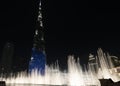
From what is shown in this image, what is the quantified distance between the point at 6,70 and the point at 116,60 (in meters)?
126

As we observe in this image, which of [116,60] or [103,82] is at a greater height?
[116,60]

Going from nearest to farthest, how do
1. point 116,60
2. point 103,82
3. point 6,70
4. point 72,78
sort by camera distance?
1. point 103,82
2. point 72,78
3. point 116,60
4. point 6,70

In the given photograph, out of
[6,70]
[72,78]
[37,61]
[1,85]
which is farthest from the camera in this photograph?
[6,70]

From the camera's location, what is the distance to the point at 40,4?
162m

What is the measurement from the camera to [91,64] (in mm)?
168500

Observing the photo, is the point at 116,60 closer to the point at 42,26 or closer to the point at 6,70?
the point at 42,26

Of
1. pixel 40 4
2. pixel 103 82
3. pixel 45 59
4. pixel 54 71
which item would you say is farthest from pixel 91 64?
pixel 103 82

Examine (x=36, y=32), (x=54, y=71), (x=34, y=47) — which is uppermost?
(x=36, y=32)

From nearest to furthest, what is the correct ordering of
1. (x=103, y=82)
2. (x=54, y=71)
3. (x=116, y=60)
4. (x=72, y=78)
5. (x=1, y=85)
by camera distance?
1. (x=103, y=82)
2. (x=1, y=85)
3. (x=72, y=78)
4. (x=54, y=71)
5. (x=116, y=60)

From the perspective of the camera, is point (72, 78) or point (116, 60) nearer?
point (72, 78)

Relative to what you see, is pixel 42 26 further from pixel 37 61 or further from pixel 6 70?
pixel 6 70

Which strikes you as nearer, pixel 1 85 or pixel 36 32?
pixel 1 85

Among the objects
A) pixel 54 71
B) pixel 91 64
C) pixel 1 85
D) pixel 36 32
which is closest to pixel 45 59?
pixel 36 32

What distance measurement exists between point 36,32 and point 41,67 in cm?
3790
